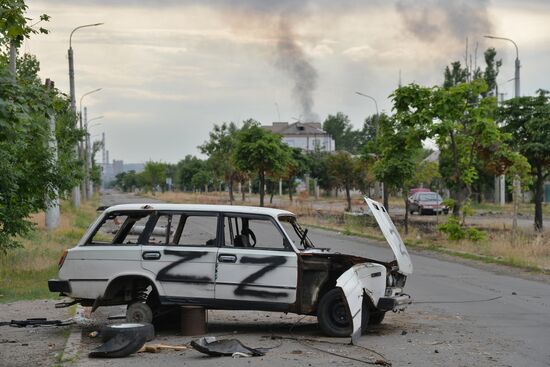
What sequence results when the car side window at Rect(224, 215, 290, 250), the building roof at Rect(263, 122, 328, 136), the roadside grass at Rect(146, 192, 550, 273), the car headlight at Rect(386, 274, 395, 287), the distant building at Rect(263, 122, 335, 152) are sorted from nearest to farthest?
the car side window at Rect(224, 215, 290, 250) < the car headlight at Rect(386, 274, 395, 287) < the roadside grass at Rect(146, 192, 550, 273) < the distant building at Rect(263, 122, 335, 152) < the building roof at Rect(263, 122, 328, 136)

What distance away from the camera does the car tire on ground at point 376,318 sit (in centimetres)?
1184

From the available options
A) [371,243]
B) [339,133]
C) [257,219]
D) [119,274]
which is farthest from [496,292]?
[339,133]

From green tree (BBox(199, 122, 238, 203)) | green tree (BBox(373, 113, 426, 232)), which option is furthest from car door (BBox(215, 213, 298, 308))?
green tree (BBox(199, 122, 238, 203))

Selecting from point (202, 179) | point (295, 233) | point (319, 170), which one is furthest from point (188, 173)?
point (295, 233)

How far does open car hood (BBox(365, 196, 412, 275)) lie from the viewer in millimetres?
11453

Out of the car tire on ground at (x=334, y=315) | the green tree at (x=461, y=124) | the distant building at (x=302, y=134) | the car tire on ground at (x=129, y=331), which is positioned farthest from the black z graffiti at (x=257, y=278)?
the distant building at (x=302, y=134)

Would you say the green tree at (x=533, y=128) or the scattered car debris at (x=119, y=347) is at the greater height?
the green tree at (x=533, y=128)

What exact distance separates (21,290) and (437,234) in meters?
17.6

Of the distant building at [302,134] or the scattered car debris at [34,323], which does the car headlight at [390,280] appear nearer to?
the scattered car debris at [34,323]

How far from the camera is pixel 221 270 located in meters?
11.0

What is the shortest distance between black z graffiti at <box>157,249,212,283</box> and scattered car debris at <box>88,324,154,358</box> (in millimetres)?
1047

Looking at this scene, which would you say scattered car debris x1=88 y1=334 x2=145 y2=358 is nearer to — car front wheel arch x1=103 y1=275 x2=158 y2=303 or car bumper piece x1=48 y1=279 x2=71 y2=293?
car front wheel arch x1=103 y1=275 x2=158 y2=303

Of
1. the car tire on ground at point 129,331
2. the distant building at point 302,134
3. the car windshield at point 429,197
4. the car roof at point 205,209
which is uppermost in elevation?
the distant building at point 302,134

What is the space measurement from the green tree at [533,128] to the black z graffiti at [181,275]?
19.4 metres
